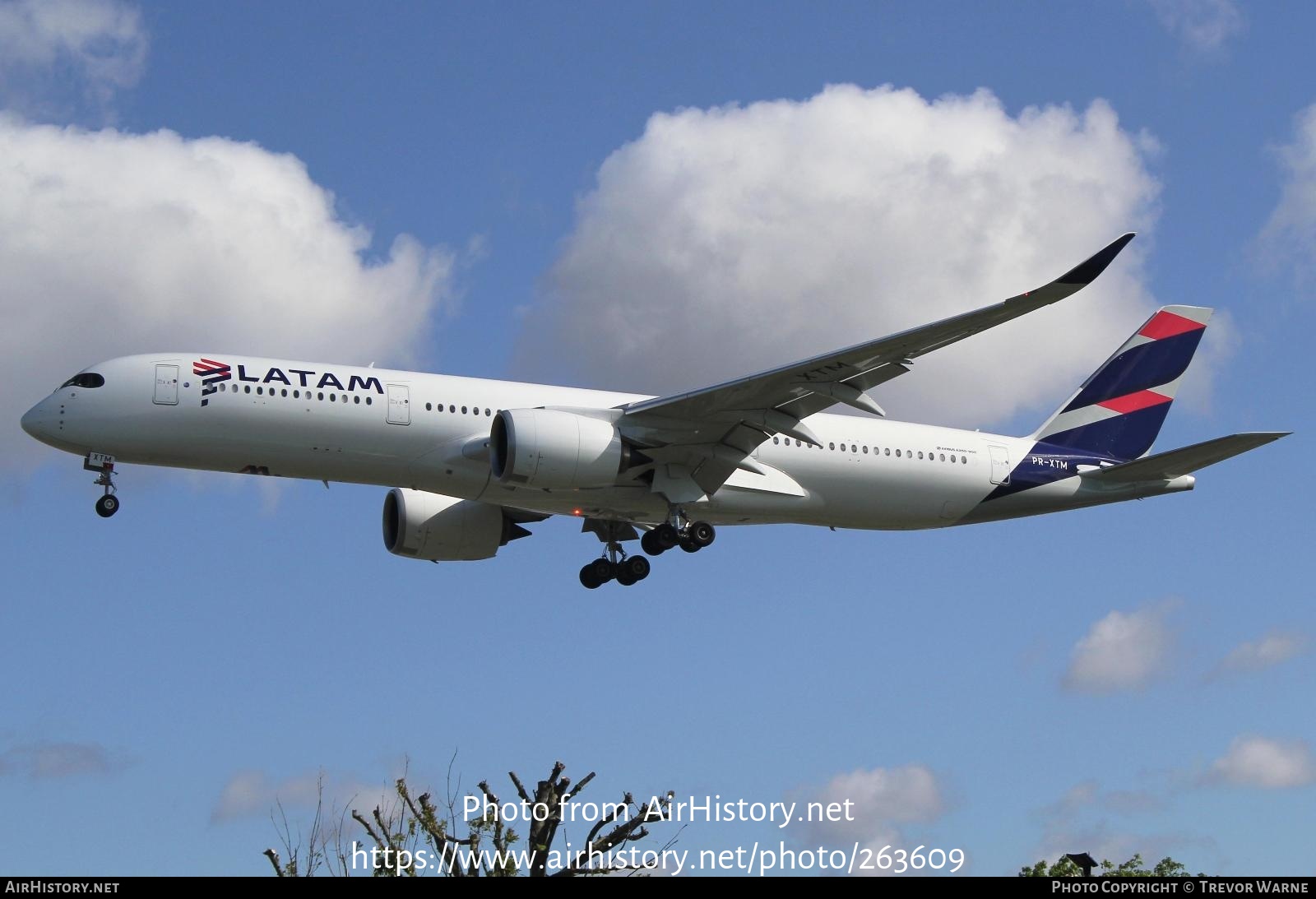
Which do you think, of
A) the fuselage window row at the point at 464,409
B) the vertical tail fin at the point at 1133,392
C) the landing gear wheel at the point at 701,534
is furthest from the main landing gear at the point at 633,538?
the vertical tail fin at the point at 1133,392

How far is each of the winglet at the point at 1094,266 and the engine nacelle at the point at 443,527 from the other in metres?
17.8

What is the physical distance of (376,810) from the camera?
67.9 feet

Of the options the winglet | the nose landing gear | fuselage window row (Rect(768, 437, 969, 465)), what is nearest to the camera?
the winglet

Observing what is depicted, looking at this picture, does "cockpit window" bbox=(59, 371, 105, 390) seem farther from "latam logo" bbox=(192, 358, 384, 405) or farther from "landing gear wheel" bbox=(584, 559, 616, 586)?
"landing gear wheel" bbox=(584, 559, 616, 586)

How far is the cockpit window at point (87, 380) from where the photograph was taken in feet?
103

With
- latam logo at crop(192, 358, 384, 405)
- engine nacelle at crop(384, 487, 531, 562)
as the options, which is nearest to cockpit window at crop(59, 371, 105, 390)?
latam logo at crop(192, 358, 384, 405)

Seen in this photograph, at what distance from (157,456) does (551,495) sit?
811 cm

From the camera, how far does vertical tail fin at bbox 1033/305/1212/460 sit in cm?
3988

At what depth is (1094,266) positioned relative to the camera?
26.8 metres

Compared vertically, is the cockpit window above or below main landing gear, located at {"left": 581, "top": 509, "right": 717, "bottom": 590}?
above

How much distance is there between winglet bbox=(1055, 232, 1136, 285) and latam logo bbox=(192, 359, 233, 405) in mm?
16389

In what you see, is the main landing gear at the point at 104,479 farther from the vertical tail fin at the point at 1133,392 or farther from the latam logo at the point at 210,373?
the vertical tail fin at the point at 1133,392

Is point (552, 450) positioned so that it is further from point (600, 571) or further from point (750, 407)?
point (600, 571)
